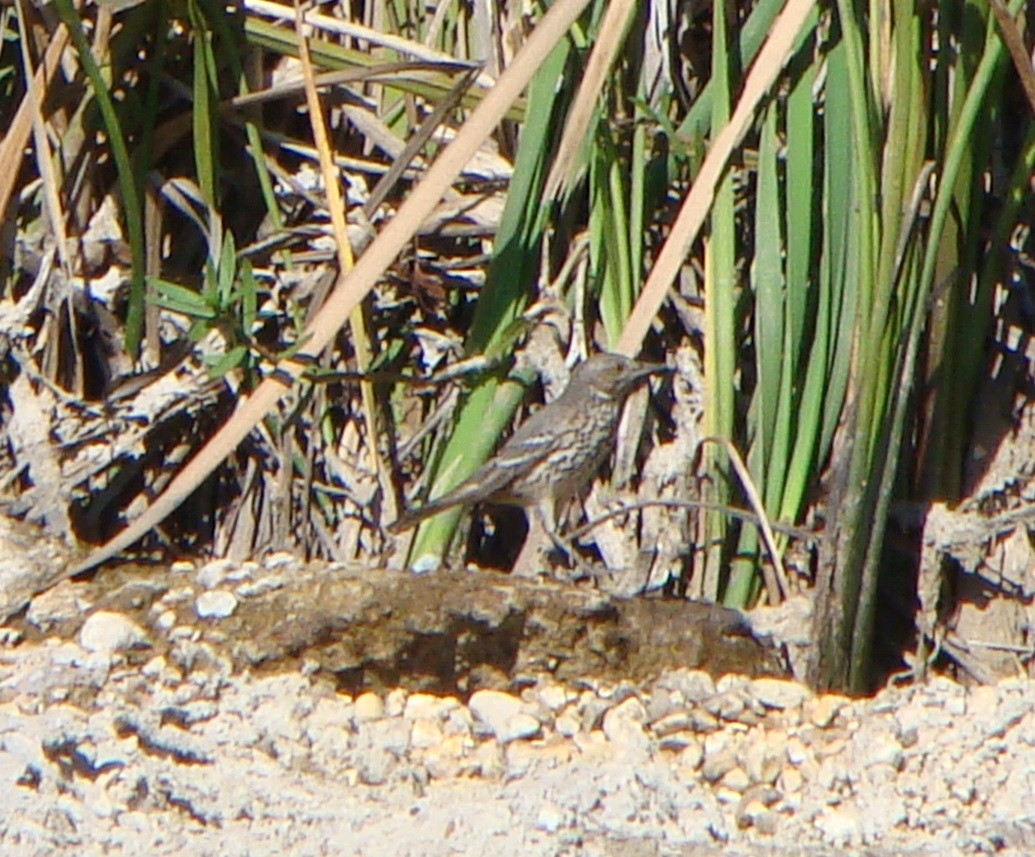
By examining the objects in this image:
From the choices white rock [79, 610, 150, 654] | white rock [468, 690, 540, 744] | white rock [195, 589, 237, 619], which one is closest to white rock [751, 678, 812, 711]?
white rock [468, 690, 540, 744]

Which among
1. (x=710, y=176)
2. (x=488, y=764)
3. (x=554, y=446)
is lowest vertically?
(x=488, y=764)

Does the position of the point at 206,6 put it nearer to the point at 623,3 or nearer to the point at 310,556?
the point at 623,3

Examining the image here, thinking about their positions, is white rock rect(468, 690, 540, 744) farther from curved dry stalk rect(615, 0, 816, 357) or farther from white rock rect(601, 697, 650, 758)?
curved dry stalk rect(615, 0, 816, 357)

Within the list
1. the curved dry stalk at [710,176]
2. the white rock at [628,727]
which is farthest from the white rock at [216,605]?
the curved dry stalk at [710,176]

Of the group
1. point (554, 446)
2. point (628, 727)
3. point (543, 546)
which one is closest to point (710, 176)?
point (554, 446)

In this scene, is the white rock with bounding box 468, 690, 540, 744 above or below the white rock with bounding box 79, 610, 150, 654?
below

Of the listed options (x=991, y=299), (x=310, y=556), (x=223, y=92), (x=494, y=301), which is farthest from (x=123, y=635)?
(x=991, y=299)

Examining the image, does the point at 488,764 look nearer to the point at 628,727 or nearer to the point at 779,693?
the point at 628,727
